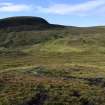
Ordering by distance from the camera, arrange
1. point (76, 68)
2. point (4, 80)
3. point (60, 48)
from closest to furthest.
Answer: point (4, 80), point (76, 68), point (60, 48)

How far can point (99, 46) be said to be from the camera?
5723 inches

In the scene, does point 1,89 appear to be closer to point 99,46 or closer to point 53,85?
point 53,85

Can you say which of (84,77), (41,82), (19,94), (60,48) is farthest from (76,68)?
(60,48)

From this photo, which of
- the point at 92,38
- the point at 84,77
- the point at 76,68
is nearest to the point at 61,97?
the point at 84,77

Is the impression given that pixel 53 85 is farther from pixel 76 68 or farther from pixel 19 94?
pixel 76 68

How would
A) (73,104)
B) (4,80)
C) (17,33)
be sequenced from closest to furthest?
(73,104) < (4,80) < (17,33)

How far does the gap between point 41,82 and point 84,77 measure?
396 inches

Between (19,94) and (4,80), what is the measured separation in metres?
6.53

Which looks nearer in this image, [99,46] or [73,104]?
[73,104]


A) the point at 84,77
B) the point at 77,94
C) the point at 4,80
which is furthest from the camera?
the point at 84,77

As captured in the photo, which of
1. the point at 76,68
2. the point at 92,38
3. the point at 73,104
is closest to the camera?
the point at 73,104

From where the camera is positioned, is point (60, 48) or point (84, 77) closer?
point (84, 77)

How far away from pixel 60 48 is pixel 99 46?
587 inches

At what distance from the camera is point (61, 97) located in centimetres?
4566
